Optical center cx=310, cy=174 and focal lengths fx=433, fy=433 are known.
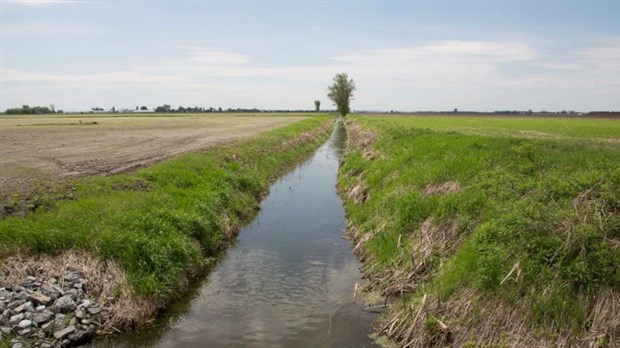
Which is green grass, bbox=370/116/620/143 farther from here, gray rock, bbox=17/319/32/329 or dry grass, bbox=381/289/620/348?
gray rock, bbox=17/319/32/329

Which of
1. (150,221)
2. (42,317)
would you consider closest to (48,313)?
(42,317)

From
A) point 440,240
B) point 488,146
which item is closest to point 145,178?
point 440,240

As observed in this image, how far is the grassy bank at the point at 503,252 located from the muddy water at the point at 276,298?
894 millimetres

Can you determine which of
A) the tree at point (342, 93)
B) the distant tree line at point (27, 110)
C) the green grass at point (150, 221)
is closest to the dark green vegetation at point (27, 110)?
the distant tree line at point (27, 110)

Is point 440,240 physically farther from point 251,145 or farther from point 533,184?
point 251,145

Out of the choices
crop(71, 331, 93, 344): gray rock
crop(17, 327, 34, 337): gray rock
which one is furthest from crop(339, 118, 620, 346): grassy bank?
crop(17, 327, 34, 337): gray rock

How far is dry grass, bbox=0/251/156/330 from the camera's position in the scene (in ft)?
29.4

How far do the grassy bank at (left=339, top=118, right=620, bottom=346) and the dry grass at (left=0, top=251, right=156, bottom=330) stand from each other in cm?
529

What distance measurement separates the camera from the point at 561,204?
9.30m

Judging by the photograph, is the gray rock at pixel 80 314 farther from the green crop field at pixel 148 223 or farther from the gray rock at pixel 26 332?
the green crop field at pixel 148 223

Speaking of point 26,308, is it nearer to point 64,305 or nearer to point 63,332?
point 64,305

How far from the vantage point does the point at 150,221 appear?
39.8 feet

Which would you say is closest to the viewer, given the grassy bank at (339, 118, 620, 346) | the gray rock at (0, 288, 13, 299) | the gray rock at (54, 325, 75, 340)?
the grassy bank at (339, 118, 620, 346)

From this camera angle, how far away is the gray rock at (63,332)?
7982 mm
